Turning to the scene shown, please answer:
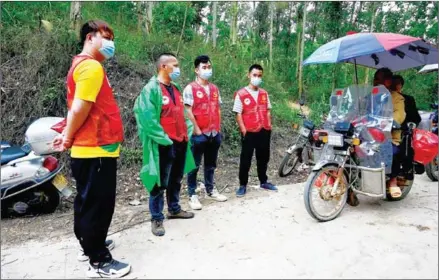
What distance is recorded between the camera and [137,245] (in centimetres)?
316

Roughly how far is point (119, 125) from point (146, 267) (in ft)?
3.67

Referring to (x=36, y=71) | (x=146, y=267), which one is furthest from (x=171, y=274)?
(x=36, y=71)

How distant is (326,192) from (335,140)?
21.1 inches

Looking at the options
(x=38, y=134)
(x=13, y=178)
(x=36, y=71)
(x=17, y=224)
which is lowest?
(x=17, y=224)

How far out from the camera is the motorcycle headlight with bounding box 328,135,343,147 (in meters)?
3.59

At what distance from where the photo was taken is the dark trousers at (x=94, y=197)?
2520 millimetres

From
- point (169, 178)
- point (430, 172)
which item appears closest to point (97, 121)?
point (169, 178)

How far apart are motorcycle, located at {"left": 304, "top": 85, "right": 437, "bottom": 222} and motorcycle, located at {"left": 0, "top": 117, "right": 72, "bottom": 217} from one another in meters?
2.77

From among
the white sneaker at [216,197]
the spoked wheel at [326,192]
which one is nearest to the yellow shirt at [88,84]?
the spoked wheel at [326,192]

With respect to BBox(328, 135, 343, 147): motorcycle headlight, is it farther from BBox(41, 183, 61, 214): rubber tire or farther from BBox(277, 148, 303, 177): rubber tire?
BBox(41, 183, 61, 214): rubber tire

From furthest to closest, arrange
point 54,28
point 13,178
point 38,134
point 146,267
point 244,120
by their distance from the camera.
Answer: point 54,28
point 244,120
point 13,178
point 38,134
point 146,267

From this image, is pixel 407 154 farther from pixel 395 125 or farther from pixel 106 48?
pixel 106 48

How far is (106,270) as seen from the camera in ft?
8.63

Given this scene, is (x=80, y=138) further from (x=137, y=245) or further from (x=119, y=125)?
(x=137, y=245)
